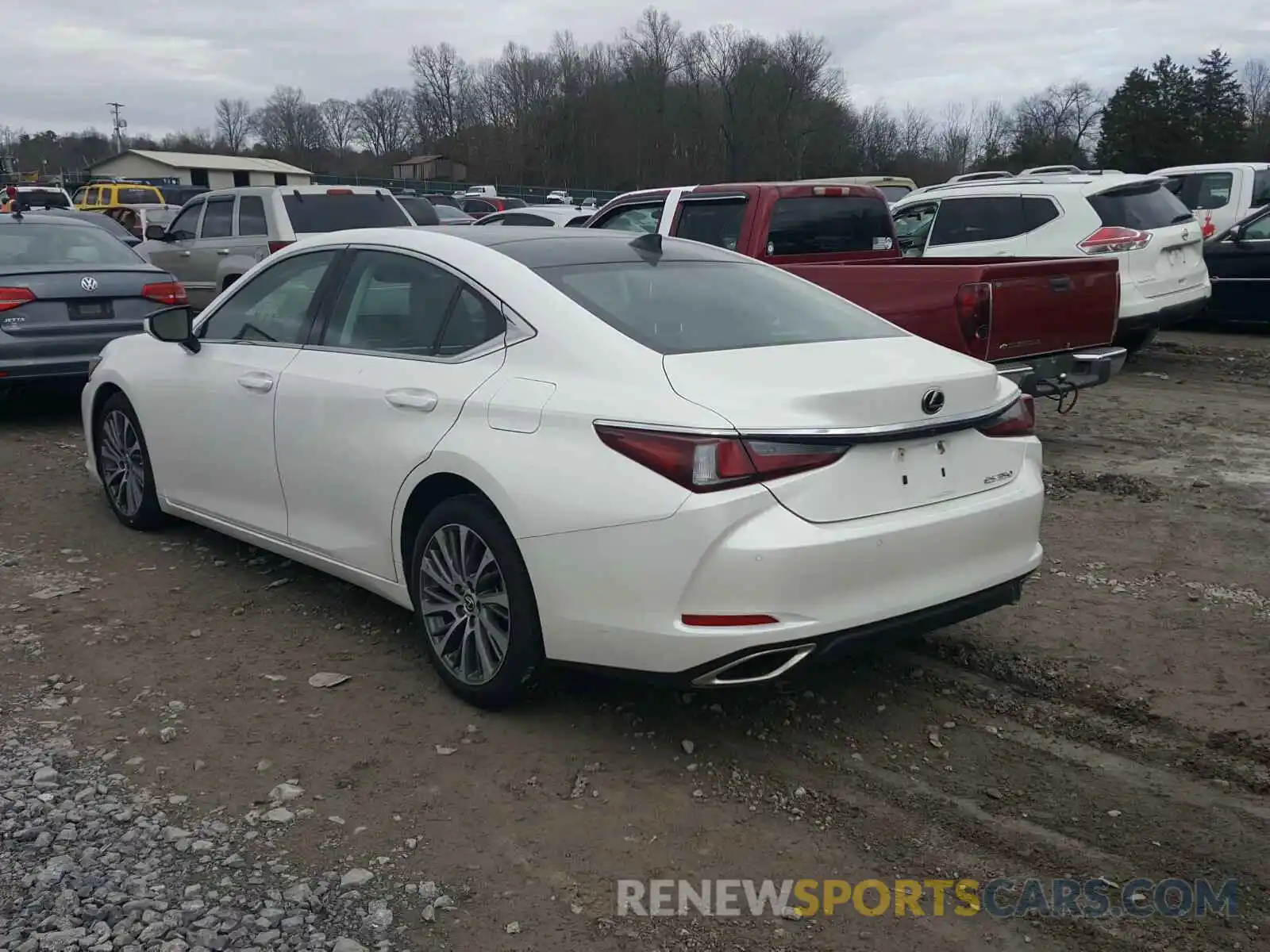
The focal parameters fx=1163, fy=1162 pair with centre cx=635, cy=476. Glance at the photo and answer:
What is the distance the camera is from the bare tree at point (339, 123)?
106688 millimetres

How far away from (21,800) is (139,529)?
2.95 m

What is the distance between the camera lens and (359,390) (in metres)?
4.36

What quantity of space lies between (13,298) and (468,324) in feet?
19.9

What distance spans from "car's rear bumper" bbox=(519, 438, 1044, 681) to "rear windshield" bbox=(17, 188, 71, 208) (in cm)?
2929

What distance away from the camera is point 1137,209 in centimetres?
1054

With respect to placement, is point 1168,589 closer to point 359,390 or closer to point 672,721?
A: point 672,721

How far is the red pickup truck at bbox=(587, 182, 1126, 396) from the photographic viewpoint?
664 cm

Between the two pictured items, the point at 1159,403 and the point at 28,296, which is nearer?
the point at 28,296

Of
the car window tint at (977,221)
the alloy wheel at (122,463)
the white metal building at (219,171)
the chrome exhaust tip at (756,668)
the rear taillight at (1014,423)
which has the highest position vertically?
the white metal building at (219,171)

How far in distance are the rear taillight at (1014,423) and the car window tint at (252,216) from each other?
32.9ft

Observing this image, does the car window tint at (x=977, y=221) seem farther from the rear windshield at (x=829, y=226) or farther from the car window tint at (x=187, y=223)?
the car window tint at (x=187, y=223)

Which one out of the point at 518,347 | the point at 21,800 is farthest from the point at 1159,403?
the point at 21,800

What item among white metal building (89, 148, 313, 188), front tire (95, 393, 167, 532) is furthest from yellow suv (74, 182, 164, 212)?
white metal building (89, 148, 313, 188)

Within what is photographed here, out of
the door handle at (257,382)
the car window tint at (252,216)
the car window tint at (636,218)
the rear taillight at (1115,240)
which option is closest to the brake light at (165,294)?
the car window tint at (252,216)
